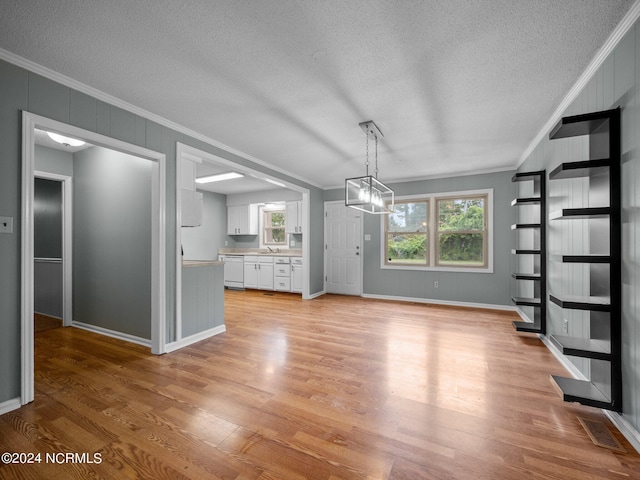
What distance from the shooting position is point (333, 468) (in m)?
1.48

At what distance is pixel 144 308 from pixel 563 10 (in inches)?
169

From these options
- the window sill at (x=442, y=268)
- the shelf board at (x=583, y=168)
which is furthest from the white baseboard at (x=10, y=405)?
the window sill at (x=442, y=268)

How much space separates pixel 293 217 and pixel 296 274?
1.44 metres

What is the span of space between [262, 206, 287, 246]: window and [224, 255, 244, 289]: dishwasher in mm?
862

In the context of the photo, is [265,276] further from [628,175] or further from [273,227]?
[628,175]

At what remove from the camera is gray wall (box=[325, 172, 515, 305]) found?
4961 millimetres

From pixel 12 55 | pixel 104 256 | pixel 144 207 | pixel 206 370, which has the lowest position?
pixel 206 370

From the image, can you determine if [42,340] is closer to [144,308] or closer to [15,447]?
[144,308]

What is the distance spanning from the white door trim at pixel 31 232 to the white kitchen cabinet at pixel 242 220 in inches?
177

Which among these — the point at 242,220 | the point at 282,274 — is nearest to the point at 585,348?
the point at 282,274

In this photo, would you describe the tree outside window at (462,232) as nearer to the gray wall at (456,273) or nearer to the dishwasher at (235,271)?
the gray wall at (456,273)

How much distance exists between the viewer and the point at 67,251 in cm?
393

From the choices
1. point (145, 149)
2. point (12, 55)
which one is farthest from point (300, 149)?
point (12, 55)

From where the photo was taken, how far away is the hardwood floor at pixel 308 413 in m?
1.50
